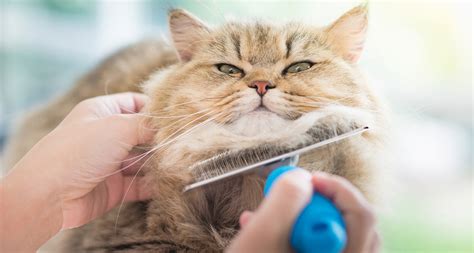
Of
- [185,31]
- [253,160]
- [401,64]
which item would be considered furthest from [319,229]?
[401,64]

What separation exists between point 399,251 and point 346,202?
1.36m

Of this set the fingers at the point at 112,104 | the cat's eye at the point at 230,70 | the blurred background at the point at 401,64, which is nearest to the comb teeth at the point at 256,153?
the cat's eye at the point at 230,70

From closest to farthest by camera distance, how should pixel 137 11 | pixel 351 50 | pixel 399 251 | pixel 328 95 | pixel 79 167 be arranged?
pixel 328 95 < pixel 79 167 < pixel 351 50 < pixel 399 251 < pixel 137 11

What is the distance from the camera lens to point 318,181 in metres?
0.74

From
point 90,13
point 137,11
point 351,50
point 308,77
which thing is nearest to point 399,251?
point 351,50

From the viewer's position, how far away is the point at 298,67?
1129 mm

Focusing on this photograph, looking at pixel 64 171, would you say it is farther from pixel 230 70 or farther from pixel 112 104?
pixel 230 70

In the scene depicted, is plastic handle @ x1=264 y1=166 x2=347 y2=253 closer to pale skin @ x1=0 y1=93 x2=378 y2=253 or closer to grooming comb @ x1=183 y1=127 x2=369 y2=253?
grooming comb @ x1=183 y1=127 x2=369 y2=253

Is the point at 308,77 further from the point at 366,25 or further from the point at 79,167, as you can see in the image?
the point at 79,167

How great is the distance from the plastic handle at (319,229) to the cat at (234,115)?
223 mm

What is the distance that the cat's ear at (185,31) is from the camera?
129 centimetres

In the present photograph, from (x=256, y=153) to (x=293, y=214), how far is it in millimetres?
259

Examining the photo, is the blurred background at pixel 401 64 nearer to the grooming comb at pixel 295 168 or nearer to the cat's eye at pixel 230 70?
the cat's eye at pixel 230 70

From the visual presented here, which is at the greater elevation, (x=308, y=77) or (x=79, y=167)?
(x=308, y=77)
